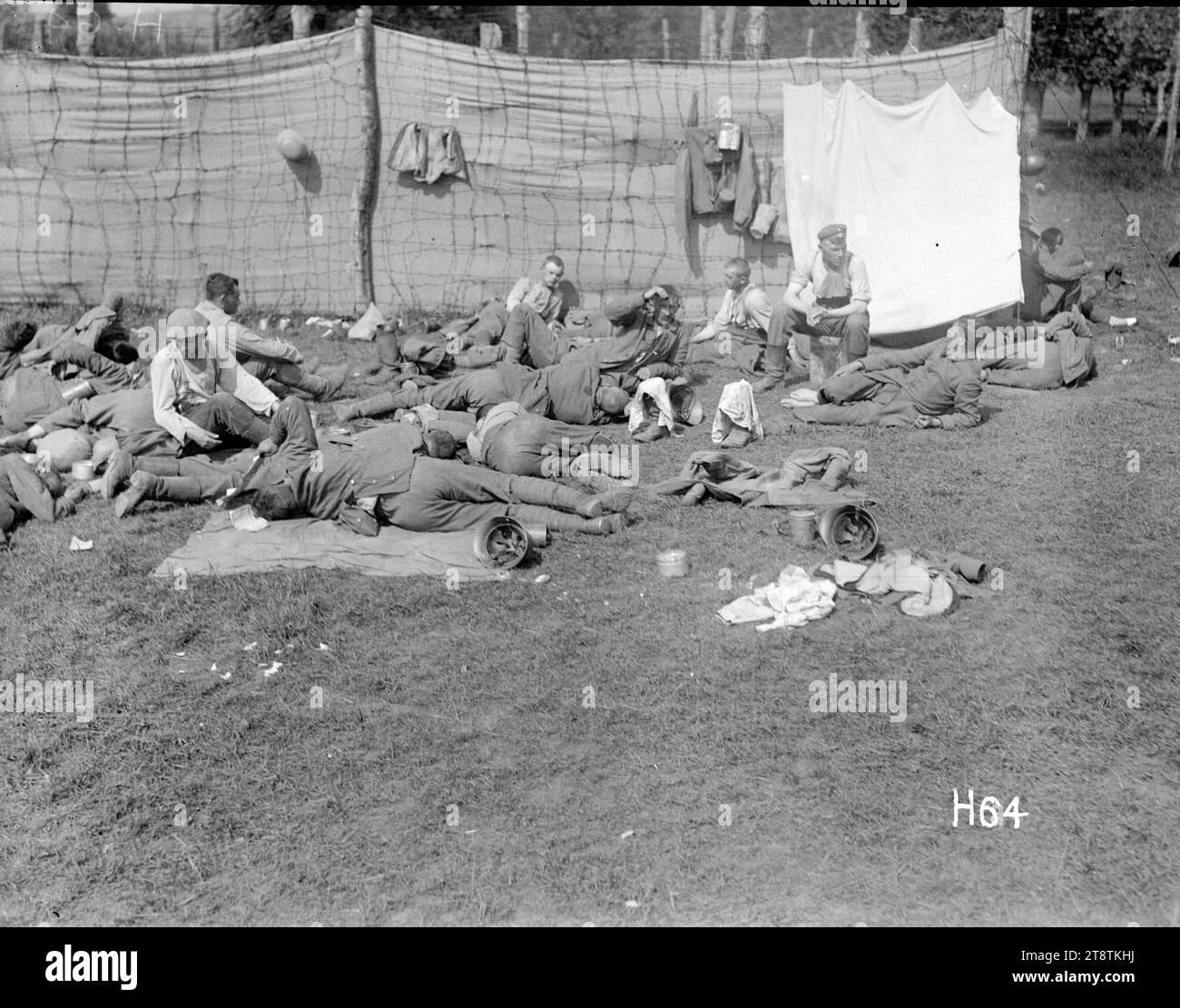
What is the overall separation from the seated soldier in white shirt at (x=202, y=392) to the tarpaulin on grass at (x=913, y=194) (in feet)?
17.2

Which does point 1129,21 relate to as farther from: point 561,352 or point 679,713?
point 679,713

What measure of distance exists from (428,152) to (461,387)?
4232 millimetres

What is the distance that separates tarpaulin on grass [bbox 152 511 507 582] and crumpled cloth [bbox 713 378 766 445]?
2408mm

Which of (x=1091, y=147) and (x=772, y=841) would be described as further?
(x=1091, y=147)

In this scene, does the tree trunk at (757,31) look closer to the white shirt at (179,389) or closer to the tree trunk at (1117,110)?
the white shirt at (179,389)

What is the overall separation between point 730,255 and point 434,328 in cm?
326

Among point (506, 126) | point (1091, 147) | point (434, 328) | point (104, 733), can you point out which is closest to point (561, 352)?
point (434, 328)

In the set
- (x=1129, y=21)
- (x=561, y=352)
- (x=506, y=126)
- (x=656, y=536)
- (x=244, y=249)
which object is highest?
(x=1129, y=21)

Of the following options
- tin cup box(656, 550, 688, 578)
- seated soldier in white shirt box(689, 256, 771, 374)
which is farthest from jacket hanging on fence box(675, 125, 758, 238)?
tin cup box(656, 550, 688, 578)

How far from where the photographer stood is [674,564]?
25.2 feet

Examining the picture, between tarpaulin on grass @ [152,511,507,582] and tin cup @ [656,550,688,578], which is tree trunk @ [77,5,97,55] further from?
tin cup @ [656,550,688,578]

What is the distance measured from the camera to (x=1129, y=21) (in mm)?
22703

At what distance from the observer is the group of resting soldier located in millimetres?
8375

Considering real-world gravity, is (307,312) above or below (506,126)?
below
